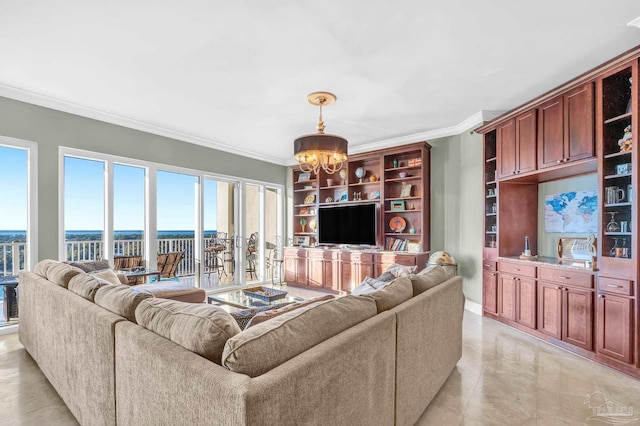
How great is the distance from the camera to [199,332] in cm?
117

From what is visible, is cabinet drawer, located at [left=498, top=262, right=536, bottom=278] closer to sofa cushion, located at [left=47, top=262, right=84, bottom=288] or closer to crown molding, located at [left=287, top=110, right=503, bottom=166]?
crown molding, located at [left=287, top=110, right=503, bottom=166]

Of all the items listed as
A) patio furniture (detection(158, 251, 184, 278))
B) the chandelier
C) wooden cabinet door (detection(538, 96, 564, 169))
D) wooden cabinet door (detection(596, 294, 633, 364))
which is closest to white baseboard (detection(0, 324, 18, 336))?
patio furniture (detection(158, 251, 184, 278))

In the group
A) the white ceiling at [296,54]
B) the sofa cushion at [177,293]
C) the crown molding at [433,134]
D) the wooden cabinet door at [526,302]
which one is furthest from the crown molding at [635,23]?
the sofa cushion at [177,293]

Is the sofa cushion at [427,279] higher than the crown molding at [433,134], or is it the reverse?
A: the crown molding at [433,134]

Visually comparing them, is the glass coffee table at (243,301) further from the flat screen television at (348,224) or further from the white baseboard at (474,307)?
the white baseboard at (474,307)

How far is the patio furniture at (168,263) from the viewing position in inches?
220

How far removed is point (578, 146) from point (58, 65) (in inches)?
203

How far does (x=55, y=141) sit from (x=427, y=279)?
15.3 ft

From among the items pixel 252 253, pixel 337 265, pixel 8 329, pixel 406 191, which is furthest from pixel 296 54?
pixel 252 253

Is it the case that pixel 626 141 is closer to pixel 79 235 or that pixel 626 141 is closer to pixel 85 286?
pixel 85 286

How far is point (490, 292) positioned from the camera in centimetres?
429

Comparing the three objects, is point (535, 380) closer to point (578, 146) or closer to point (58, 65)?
point (578, 146)

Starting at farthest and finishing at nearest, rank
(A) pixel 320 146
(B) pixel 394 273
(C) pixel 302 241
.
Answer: (C) pixel 302 241, (A) pixel 320 146, (B) pixel 394 273

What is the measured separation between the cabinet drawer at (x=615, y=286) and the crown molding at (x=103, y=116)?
564 cm
